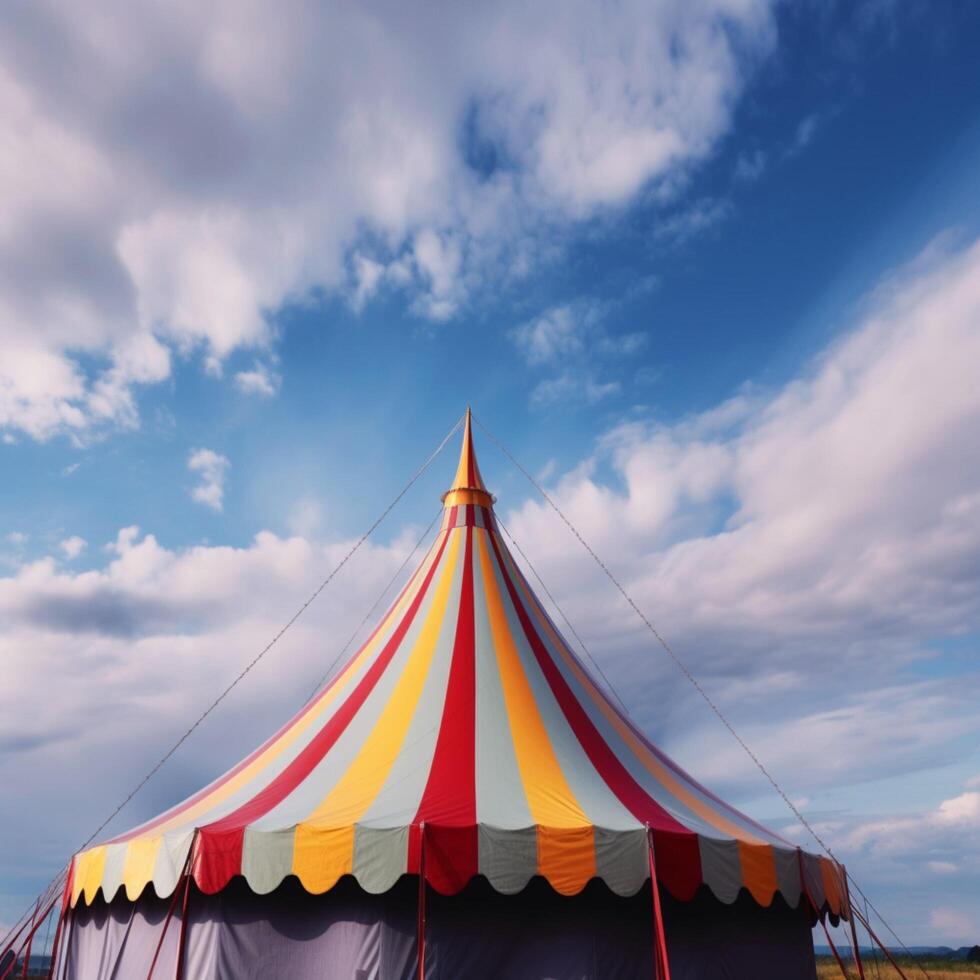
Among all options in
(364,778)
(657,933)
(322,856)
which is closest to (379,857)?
→ (322,856)

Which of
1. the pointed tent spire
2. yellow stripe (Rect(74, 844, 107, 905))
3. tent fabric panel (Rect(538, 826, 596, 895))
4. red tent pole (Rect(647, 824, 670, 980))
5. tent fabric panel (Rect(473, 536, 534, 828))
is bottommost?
red tent pole (Rect(647, 824, 670, 980))

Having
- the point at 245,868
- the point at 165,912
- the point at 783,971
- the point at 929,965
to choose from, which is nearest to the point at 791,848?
the point at 783,971

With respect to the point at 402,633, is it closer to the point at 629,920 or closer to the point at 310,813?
the point at 310,813

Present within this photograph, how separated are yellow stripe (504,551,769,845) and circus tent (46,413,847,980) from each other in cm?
4

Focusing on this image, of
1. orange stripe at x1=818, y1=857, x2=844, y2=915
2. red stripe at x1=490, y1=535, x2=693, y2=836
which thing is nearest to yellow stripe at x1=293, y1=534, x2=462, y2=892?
red stripe at x1=490, y1=535, x2=693, y2=836

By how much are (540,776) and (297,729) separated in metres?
2.68

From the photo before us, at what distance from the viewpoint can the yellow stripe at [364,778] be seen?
5.69 metres

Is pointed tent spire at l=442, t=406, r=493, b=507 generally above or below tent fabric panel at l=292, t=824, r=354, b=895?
above

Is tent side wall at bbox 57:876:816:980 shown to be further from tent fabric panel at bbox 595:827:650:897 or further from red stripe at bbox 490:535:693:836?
red stripe at bbox 490:535:693:836

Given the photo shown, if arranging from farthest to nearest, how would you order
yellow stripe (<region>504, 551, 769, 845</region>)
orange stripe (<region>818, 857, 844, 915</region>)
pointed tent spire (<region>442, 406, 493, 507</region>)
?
pointed tent spire (<region>442, 406, 493, 507</region>) → orange stripe (<region>818, 857, 844, 915</region>) → yellow stripe (<region>504, 551, 769, 845</region>)

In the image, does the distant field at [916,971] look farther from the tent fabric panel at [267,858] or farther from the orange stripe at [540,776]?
the tent fabric panel at [267,858]

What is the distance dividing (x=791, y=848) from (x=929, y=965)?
14634 mm

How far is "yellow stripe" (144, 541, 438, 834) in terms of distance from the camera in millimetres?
7156

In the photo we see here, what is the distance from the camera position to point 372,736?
23.4ft
